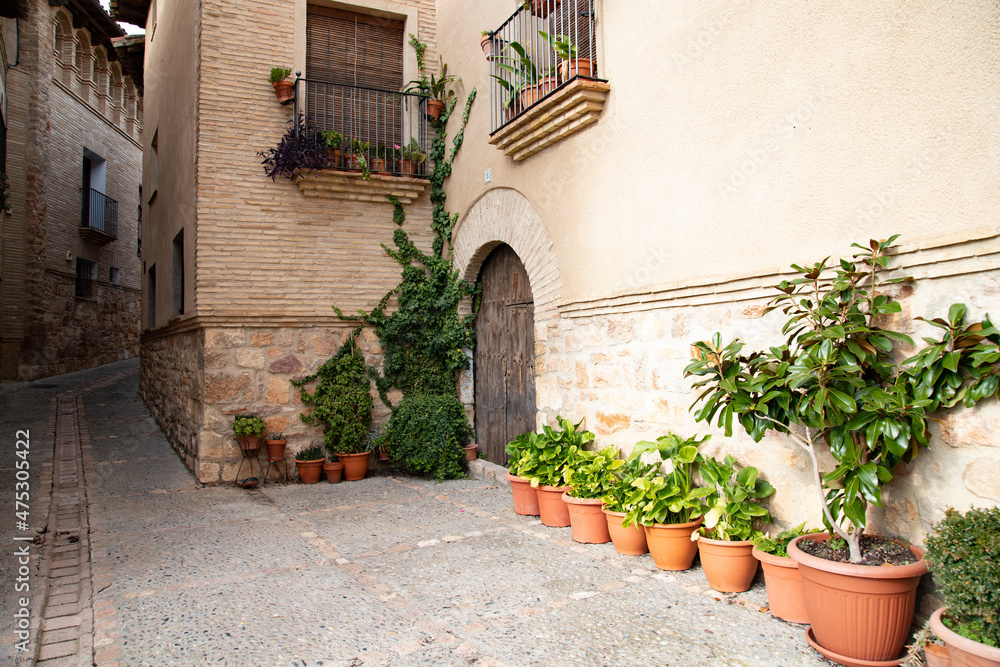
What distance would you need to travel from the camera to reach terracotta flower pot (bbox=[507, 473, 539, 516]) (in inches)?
199

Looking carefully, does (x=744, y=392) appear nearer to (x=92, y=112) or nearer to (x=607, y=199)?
(x=607, y=199)

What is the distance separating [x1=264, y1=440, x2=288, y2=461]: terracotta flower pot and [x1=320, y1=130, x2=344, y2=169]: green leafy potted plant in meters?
2.94

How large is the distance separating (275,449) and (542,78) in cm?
434

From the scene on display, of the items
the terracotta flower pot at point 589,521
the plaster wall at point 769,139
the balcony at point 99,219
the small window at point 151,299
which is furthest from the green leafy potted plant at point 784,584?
the balcony at point 99,219

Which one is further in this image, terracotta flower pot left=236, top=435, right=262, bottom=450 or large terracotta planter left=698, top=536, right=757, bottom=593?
terracotta flower pot left=236, top=435, right=262, bottom=450

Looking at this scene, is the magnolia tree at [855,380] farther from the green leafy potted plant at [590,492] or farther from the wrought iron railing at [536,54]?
the wrought iron railing at [536,54]

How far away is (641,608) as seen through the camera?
324 cm

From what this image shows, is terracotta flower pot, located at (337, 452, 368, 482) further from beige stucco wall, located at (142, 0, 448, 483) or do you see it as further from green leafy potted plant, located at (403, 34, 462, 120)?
green leafy potted plant, located at (403, 34, 462, 120)

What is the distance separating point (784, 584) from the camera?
304cm

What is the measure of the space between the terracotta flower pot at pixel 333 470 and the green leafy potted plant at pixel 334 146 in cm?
313

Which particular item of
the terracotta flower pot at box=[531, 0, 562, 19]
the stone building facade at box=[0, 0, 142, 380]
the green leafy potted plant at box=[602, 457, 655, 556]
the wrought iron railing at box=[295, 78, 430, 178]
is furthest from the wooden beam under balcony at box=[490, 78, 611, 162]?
the stone building facade at box=[0, 0, 142, 380]

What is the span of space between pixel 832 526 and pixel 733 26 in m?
2.70

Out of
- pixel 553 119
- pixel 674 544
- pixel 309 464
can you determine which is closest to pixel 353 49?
pixel 553 119

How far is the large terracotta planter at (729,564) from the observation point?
3.35 m
